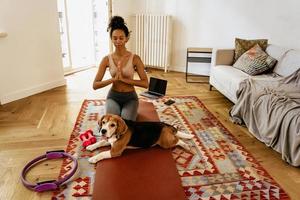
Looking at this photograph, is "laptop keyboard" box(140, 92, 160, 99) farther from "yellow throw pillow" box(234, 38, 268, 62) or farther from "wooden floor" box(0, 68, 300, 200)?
"yellow throw pillow" box(234, 38, 268, 62)

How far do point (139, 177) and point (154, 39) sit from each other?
3.25 meters

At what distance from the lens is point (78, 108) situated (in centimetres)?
296

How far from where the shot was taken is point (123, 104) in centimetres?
244

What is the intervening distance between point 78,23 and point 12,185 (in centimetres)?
369

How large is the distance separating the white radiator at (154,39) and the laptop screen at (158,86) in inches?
47.1

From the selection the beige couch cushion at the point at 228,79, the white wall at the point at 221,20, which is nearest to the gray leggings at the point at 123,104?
the beige couch cushion at the point at 228,79

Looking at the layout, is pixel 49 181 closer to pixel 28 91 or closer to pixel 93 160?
pixel 93 160

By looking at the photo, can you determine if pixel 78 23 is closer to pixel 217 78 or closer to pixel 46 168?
pixel 217 78

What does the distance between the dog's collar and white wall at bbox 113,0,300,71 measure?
2.86 metres

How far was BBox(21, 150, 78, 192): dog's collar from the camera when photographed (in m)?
1.62

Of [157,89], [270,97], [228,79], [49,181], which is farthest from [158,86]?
[49,181]

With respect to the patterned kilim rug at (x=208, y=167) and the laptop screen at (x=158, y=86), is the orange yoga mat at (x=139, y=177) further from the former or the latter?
the laptop screen at (x=158, y=86)

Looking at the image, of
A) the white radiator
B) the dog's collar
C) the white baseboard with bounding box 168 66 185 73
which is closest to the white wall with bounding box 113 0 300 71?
the white baseboard with bounding box 168 66 185 73

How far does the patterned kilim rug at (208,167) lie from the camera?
1.64 metres
